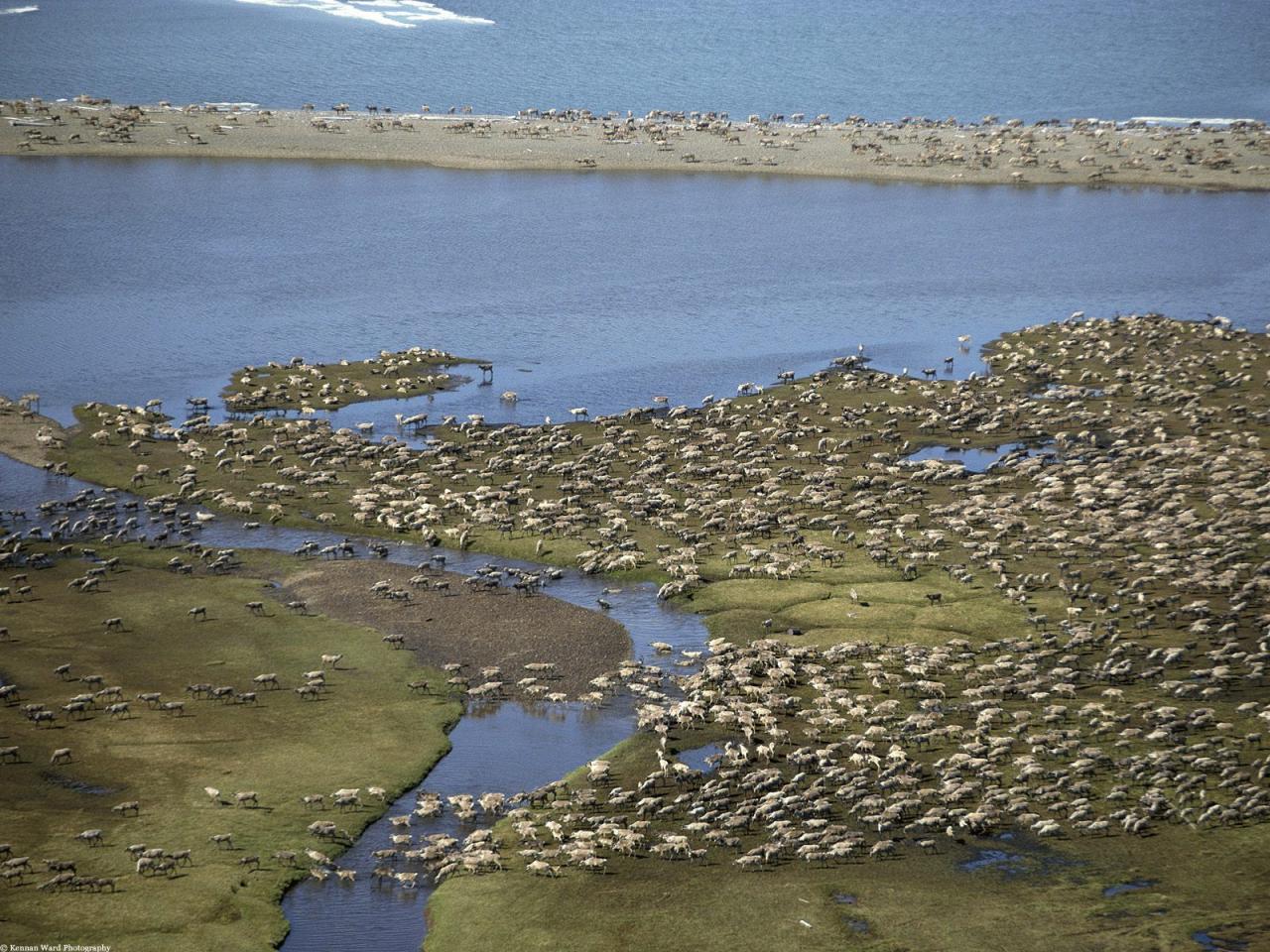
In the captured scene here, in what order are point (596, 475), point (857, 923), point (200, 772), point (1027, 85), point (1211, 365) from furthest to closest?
point (1027, 85) < point (1211, 365) < point (596, 475) < point (200, 772) < point (857, 923)

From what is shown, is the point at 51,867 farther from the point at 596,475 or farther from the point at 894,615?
the point at 596,475

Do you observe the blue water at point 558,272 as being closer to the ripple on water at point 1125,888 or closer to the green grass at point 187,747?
the green grass at point 187,747

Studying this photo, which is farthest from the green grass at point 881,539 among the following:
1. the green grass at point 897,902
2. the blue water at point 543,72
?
the blue water at point 543,72

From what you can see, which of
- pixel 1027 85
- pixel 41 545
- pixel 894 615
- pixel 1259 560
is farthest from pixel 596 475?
pixel 1027 85

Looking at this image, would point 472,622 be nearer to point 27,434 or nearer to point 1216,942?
point 1216,942

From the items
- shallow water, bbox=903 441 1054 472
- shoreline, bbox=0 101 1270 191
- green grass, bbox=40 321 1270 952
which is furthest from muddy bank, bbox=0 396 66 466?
shoreline, bbox=0 101 1270 191

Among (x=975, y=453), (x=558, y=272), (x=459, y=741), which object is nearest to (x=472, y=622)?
(x=459, y=741)
